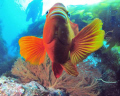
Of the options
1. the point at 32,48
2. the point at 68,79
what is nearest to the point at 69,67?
the point at 32,48

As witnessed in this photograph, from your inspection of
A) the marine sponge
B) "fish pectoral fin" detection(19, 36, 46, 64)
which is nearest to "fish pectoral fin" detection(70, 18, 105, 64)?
"fish pectoral fin" detection(19, 36, 46, 64)

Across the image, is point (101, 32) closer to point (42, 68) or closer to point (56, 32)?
point (56, 32)

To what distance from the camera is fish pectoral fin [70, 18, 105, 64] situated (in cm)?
92

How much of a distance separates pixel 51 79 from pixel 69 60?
8.43 feet

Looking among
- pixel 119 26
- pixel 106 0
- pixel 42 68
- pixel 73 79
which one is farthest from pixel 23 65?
pixel 106 0

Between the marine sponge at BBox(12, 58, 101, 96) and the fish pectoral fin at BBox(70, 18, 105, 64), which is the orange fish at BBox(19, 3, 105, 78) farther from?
the marine sponge at BBox(12, 58, 101, 96)

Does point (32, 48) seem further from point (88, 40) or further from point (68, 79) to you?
point (68, 79)

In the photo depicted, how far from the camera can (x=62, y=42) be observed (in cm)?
81

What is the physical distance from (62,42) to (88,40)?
0.33 metres

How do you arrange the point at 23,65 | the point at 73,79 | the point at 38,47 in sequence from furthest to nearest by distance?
the point at 23,65 → the point at 73,79 → the point at 38,47

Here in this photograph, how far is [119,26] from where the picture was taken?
4.32m

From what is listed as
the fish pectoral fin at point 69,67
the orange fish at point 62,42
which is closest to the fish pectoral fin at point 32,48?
the orange fish at point 62,42

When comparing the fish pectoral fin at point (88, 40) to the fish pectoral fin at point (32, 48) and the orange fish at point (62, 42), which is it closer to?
the orange fish at point (62, 42)

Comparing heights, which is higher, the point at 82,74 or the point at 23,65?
the point at 23,65
